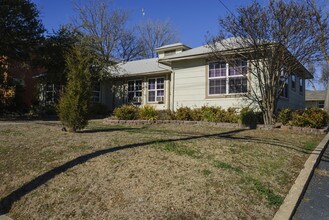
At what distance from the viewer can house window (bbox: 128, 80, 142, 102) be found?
22.7 meters

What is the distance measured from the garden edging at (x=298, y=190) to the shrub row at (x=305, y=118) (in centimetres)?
437

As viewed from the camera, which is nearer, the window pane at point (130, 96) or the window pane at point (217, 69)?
the window pane at point (217, 69)

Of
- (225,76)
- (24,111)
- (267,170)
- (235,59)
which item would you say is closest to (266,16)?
(235,59)

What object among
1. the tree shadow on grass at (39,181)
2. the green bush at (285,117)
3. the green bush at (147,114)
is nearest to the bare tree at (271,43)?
the green bush at (285,117)

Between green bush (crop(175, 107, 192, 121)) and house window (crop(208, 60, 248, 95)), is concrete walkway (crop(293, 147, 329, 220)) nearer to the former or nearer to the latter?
green bush (crop(175, 107, 192, 121))

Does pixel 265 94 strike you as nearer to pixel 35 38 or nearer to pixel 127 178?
pixel 127 178

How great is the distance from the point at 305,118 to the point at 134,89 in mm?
13207

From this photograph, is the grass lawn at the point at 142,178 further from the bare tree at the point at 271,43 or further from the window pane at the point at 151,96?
the window pane at the point at 151,96

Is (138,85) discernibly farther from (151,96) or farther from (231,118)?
(231,118)

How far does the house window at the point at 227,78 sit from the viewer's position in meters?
15.3

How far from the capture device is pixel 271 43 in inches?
480

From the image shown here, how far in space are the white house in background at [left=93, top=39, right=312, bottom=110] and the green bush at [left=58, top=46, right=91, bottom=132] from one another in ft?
24.6

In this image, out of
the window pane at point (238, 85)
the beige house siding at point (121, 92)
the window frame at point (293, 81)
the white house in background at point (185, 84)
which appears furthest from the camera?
the beige house siding at point (121, 92)

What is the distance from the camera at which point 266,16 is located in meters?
12.2
